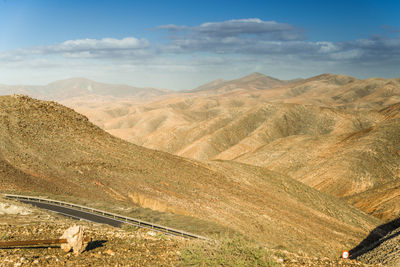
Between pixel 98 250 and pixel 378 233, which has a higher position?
pixel 98 250

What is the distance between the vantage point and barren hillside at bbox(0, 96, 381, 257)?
36.1m

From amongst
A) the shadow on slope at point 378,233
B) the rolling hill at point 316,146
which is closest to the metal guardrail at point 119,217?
the shadow on slope at point 378,233

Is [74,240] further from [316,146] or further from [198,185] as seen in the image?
[316,146]

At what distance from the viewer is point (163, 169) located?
4684cm

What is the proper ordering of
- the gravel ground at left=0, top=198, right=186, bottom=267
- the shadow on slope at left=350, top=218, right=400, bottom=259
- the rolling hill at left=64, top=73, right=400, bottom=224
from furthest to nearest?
the rolling hill at left=64, top=73, right=400, bottom=224 < the shadow on slope at left=350, top=218, right=400, bottom=259 < the gravel ground at left=0, top=198, right=186, bottom=267

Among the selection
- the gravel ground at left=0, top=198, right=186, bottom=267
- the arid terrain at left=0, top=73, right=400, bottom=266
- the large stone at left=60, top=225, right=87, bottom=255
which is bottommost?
the arid terrain at left=0, top=73, right=400, bottom=266

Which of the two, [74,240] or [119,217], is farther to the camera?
[119,217]

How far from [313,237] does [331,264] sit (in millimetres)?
23897

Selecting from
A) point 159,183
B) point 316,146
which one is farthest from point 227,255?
point 316,146

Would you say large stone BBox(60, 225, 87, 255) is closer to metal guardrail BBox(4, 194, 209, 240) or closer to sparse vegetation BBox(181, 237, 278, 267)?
sparse vegetation BBox(181, 237, 278, 267)

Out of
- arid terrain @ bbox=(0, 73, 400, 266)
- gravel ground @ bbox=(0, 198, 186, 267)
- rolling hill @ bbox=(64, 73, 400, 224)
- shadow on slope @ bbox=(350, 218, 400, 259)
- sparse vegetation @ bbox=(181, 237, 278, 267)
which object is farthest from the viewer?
rolling hill @ bbox=(64, 73, 400, 224)

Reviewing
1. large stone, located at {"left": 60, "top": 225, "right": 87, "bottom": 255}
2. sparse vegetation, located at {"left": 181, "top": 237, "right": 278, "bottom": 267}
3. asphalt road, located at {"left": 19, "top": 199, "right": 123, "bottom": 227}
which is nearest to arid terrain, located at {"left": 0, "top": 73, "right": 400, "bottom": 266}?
sparse vegetation, located at {"left": 181, "top": 237, "right": 278, "bottom": 267}

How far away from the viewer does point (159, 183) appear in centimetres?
4231

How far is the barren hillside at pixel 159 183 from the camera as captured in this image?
3609 centimetres
